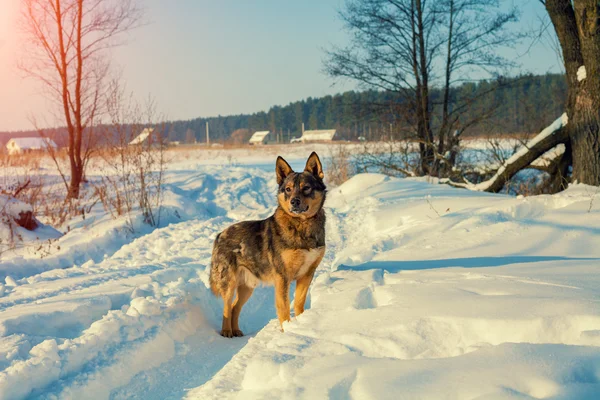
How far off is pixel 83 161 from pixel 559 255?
1691 cm

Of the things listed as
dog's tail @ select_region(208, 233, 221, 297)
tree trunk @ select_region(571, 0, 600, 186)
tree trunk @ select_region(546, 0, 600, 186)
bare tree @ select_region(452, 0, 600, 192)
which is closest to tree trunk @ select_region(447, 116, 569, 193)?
bare tree @ select_region(452, 0, 600, 192)

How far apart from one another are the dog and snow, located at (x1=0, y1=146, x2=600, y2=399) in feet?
0.94

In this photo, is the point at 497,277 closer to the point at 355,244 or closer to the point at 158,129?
the point at 355,244

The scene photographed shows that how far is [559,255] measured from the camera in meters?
5.52

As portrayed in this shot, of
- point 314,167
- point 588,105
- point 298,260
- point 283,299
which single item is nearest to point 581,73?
point 588,105

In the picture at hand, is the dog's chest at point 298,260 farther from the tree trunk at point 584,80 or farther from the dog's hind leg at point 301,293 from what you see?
the tree trunk at point 584,80

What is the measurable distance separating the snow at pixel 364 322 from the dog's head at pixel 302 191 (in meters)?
0.93

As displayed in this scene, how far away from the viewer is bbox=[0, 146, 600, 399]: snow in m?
2.57

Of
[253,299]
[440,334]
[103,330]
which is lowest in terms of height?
[253,299]

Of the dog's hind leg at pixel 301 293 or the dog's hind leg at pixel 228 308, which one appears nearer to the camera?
the dog's hind leg at pixel 301 293

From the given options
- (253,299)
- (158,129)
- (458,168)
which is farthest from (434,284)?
(458,168)

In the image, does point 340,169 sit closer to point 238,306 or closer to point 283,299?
point 238,306

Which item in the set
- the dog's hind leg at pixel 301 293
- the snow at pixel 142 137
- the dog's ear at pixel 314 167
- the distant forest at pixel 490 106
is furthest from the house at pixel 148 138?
the dog's hind leg at pixel 301 293

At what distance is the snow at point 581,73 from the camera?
30.9 feet
